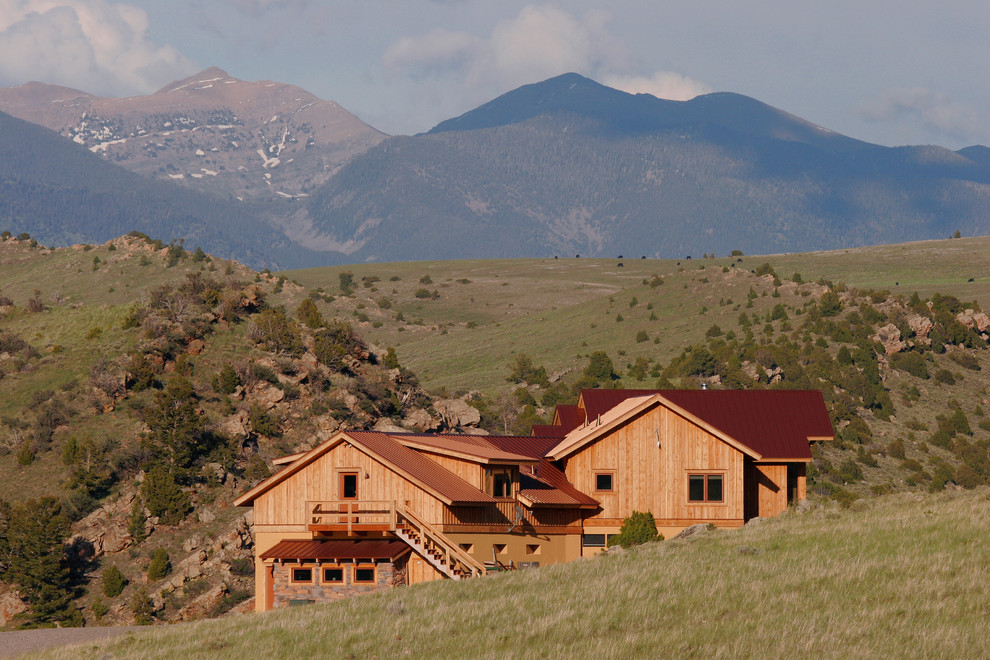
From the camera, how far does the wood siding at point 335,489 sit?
47156 millimetres

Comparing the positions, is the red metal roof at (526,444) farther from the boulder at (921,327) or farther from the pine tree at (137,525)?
the boulder at (921,327)

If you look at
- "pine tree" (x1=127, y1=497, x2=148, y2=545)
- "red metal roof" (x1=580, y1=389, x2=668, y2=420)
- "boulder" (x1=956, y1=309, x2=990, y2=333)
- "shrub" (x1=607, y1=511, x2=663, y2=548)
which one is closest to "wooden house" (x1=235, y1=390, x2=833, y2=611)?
"shrub" (x1=607, y1=511, x2=663, y2=548)

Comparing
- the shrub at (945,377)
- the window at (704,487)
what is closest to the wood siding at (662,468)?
the window at (704,487)

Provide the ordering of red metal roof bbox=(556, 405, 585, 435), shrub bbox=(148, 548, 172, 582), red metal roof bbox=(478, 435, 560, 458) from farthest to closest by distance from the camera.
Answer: red metal roof bbox=(556, 405, 585, 435) < shrub bbox=(148, 548, 172, 582) < red metal roof bbox=(478, 435, 560, 458)

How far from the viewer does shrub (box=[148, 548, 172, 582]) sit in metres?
60.9

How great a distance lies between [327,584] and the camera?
4603cm

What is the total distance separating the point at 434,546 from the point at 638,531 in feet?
27.0

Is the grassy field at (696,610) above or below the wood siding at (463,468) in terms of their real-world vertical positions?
below

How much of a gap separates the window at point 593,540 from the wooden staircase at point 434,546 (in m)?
7.19

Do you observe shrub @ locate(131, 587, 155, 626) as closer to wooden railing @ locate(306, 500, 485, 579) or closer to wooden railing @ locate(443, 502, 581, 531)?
wooden railing @ locate(306, 500, 485, 579)

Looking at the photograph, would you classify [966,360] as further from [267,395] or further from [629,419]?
[629,419]

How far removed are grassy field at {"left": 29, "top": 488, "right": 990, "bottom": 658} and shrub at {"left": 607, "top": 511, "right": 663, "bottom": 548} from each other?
9.81m

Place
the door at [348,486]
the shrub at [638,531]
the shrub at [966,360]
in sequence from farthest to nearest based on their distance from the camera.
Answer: the shrub at [966,360]
the shrub at [638,531]
the door at [348,486]

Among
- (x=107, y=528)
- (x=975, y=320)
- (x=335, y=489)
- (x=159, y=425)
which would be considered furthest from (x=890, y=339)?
(x=335, y=489)
